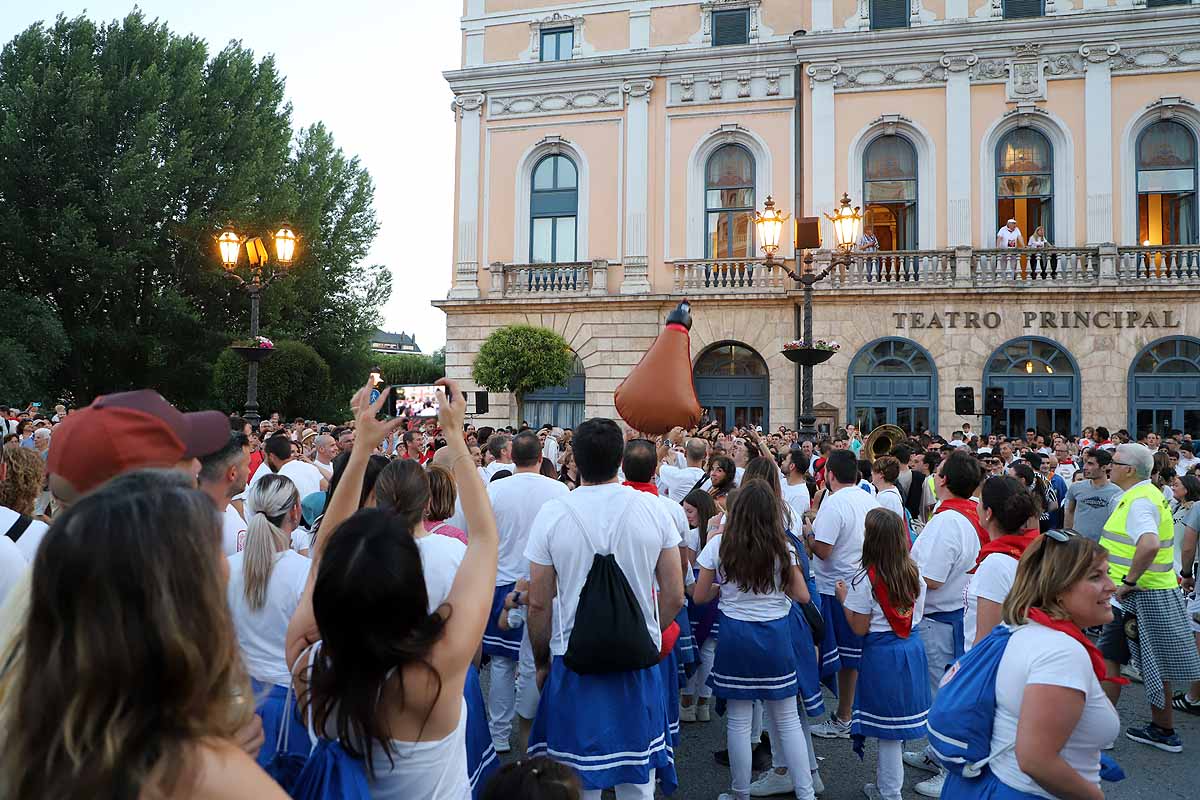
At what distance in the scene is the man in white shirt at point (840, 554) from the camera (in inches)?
233

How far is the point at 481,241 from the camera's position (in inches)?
955

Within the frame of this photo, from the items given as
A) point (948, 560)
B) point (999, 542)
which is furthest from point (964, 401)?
point (999, 542)

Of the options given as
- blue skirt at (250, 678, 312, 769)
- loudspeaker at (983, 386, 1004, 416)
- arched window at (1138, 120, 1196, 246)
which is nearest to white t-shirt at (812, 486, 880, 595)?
blue skirt at (250, 678, 312, 769)

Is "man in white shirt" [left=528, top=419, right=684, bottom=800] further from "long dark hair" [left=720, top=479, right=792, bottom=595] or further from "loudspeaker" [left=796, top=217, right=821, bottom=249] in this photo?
"loudspeaker" [left=796, top=217, right=821, bottom=249]

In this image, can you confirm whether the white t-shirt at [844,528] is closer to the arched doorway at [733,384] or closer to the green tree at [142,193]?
the arched doorway at [733,384]

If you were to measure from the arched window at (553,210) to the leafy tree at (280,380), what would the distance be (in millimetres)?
7039

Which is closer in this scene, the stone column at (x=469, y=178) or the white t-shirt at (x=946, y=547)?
the white t-shirt at (x=946, y=547)

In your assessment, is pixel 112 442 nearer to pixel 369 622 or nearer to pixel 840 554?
pixel 369 622

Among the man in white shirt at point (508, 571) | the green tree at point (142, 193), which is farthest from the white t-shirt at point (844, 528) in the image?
the green tree at point (142, 193)

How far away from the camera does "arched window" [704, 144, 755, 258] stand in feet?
75.0

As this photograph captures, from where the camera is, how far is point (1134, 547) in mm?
6082

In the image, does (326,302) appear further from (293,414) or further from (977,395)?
(977,395)

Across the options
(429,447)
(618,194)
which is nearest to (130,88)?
(618,194)

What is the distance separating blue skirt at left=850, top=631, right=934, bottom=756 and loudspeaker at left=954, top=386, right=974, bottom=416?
14.9 meters
